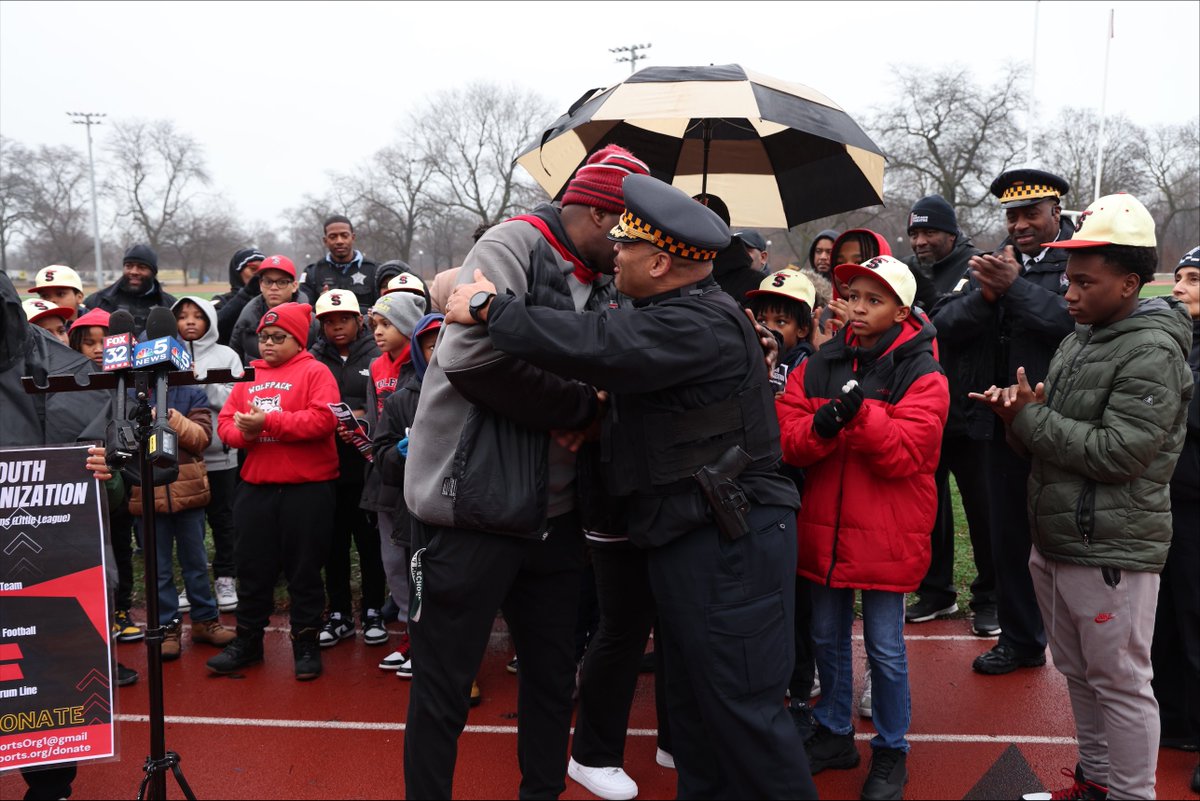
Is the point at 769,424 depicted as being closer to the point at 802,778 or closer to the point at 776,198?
the point at 802,778

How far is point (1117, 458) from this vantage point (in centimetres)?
307

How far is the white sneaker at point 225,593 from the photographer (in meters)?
6.19

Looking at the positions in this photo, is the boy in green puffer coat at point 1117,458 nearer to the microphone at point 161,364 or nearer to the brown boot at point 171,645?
the microphone at point 161,364

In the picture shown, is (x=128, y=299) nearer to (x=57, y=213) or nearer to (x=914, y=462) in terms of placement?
(x=914, y=462)

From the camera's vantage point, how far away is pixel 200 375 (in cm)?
332

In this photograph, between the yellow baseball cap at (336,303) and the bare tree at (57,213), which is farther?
the bare tree at (57,213)

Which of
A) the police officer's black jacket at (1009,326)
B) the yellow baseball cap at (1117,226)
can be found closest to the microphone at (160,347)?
the yellow baseball cap at (1117,226)

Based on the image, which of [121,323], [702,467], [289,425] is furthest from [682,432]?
[289,425]

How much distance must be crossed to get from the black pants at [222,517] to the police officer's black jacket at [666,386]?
14.3 ft

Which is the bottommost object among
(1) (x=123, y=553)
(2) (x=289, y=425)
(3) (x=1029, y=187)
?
(1) (x=123, y=553)

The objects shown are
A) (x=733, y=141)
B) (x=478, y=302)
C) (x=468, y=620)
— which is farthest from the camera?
(x=733, y=141)

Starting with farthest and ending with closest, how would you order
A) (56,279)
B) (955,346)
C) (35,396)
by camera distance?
(56,279), (955,346), (35,396)

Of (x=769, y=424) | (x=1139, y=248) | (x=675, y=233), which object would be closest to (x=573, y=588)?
(x=769, y=424)

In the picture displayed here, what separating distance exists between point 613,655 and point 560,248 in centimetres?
164
